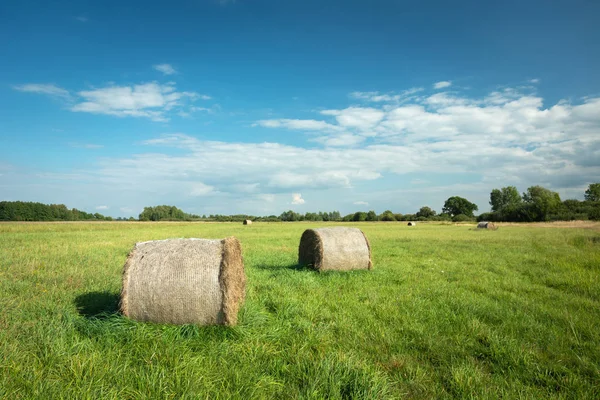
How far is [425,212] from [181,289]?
366ft

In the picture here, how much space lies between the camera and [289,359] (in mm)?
5172

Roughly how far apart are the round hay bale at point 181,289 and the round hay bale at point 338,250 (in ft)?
18.4

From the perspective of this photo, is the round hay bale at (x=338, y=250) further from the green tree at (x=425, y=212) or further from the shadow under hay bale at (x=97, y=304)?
the green tree at (x=425, y=212)

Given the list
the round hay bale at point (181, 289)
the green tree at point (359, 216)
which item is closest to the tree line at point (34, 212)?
the green tree at point (359, 216)

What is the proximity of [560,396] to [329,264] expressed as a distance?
311 inches

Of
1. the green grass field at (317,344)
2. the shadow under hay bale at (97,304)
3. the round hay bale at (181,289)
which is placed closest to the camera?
the green grass field at (317,344)

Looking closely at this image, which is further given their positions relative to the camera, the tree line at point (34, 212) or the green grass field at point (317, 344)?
the tree line at point (34, 212)

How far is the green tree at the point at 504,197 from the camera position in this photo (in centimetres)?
12351

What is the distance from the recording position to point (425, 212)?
110 m

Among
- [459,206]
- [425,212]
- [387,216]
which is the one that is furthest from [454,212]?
[387,216]

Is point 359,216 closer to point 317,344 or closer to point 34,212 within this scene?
point 34,212

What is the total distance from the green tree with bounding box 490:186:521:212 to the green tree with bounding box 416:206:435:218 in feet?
96.4

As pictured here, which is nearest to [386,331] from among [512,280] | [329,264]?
[329,264]

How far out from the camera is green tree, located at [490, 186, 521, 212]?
124 metres
